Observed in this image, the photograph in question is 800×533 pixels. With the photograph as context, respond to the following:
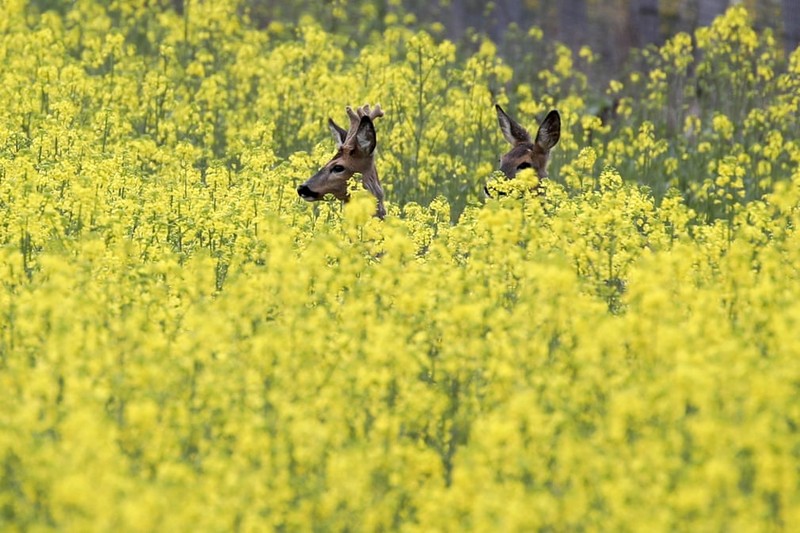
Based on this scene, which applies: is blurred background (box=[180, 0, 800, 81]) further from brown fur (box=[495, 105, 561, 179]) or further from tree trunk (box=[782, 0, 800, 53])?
brown fur (box=[495, 105, 561, 179])

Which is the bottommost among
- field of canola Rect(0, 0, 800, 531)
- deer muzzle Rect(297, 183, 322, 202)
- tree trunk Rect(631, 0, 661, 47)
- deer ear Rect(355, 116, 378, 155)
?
field of canola Rect(0, 0, 800, 531)

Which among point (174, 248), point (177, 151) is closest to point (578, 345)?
point (174, 248)

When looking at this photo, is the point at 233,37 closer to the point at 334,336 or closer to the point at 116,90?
the point at 116,90

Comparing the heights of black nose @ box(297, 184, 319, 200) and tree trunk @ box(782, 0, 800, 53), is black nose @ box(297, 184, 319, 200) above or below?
below

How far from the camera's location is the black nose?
12.0 metres

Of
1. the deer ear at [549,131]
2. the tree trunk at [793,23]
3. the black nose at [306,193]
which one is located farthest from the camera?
the tree trunk at [793,23]

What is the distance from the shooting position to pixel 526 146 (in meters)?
13.5

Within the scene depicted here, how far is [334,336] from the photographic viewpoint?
8.59 meters

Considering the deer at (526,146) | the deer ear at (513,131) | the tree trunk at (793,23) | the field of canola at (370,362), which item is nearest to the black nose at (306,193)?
the field of canola at (370,362)

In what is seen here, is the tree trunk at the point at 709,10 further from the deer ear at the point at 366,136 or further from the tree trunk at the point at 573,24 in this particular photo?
the deer ear at the point at 366,136

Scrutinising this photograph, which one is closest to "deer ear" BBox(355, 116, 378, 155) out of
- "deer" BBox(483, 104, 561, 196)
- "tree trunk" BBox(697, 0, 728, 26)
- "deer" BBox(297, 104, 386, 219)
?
"deer" BBox(297, 104, 386, 219)

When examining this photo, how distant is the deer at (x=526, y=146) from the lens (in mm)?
13227

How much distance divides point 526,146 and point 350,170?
1948 millimetres

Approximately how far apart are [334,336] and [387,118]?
24.5ft
